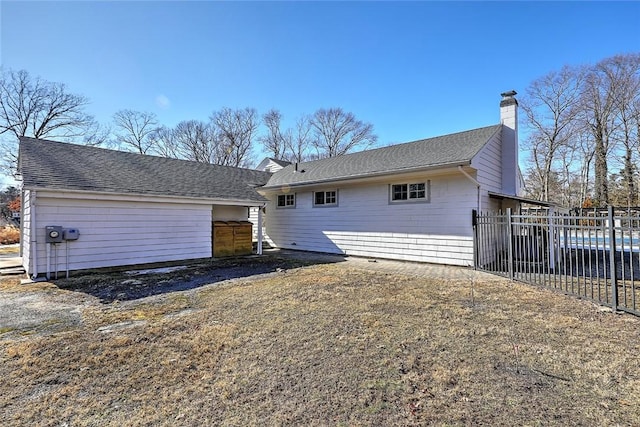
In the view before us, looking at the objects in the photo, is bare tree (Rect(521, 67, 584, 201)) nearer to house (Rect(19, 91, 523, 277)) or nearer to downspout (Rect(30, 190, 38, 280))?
house (Rect(19, 91, 523, 277))

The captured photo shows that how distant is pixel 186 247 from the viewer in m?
9.99

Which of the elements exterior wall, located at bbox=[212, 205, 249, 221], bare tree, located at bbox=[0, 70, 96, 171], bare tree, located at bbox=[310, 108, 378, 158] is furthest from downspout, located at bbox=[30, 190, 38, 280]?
bare tree, located at bbox=[310, 108, 378, 158]

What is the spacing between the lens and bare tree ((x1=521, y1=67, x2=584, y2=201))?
24.3 m

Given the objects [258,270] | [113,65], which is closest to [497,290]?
[258,270]

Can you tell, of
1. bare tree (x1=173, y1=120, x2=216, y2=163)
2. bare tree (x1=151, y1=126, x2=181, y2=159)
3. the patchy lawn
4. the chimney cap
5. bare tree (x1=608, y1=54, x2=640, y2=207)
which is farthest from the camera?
bare tree (x1=173, y1=120, x2=216, y2=163)

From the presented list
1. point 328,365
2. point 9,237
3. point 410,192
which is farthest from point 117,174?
point 9,237

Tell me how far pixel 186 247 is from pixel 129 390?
8.00m

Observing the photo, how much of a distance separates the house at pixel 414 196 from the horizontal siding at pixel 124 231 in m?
4.09

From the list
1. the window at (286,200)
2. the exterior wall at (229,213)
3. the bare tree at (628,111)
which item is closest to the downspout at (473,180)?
the window at (286,200)

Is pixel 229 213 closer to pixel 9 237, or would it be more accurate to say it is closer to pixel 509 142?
pixel 509 142

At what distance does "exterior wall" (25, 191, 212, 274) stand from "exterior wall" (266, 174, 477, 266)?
3.90m

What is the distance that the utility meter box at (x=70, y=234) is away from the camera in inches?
294

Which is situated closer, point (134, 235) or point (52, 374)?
point (52, 374)

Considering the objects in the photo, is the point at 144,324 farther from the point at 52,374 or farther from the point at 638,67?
the point at 638,67
